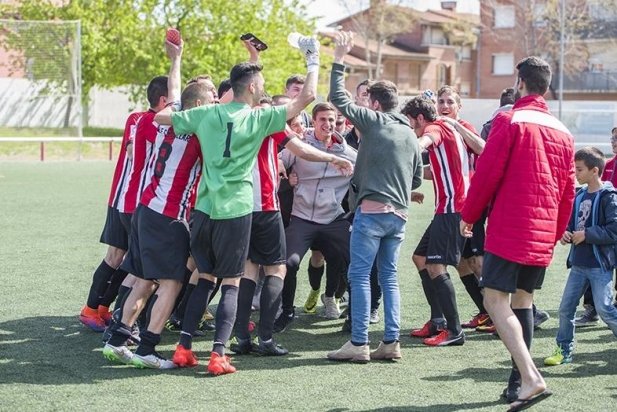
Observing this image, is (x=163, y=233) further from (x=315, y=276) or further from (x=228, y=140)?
(x=315, y=276)

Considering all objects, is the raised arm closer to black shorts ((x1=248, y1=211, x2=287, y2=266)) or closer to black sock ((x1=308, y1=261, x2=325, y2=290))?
black shorts ((x1=248, y1=211, x2=287, y2=266))

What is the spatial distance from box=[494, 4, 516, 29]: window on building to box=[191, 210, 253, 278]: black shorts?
60143 mm

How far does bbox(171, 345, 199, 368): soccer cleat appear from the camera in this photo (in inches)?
263

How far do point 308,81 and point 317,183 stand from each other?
1676 mm

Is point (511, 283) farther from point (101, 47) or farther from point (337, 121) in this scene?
point (101, 47)

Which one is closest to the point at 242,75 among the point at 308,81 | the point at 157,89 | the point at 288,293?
the point at 308,81

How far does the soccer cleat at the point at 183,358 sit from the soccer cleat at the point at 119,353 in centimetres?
32

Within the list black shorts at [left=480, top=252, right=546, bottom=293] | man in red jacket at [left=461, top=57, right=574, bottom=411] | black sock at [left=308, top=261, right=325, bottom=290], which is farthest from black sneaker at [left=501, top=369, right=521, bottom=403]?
black sock at [left=308, top=261, right=325, bottom=290]

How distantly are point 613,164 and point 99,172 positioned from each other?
63.1 feet

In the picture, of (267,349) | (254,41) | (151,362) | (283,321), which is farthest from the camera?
(283,321)

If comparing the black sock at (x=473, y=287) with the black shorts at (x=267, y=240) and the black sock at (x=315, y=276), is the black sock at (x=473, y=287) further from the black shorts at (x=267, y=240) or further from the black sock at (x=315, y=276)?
the black shorts at (x=267, y=240)

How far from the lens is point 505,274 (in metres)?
5.72

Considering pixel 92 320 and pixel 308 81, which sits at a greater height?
pixel 308 81

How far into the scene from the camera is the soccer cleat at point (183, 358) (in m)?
6.67
